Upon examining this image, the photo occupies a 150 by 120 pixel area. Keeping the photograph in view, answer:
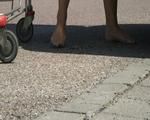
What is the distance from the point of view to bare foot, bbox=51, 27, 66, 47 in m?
7.14

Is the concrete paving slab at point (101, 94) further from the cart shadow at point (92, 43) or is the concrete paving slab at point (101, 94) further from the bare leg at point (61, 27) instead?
Answer: the bare leg at point (61, 27)

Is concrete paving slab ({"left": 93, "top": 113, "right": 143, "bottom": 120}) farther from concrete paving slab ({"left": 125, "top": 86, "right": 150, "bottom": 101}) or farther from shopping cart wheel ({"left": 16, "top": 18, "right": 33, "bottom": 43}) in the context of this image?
shopping cart wheel ({"left": 16, "top": 18, "right": 33, "bottom": 43})

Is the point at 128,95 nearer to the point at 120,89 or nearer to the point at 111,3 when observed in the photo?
the point at 120,89

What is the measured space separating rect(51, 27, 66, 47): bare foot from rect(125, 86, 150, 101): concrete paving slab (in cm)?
222

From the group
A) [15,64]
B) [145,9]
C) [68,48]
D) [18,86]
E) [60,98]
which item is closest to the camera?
[60,98]

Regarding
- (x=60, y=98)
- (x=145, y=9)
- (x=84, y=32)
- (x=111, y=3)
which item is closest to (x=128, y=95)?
(x=60, y=98)

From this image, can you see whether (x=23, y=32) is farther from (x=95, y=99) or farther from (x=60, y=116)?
(x=60, y=116)

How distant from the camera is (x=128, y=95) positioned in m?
4.84

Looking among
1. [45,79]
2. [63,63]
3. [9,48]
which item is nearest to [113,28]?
[63,63]

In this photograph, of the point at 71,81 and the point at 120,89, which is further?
the point at 71,81

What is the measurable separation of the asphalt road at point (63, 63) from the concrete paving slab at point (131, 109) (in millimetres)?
472

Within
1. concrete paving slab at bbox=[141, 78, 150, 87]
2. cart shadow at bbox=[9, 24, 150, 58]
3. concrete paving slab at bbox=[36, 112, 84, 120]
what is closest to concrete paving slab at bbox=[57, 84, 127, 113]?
concrete paving slab at bbox=[36, 112, 84, 120]

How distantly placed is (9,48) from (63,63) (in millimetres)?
622

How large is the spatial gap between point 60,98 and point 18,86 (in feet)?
1.95
